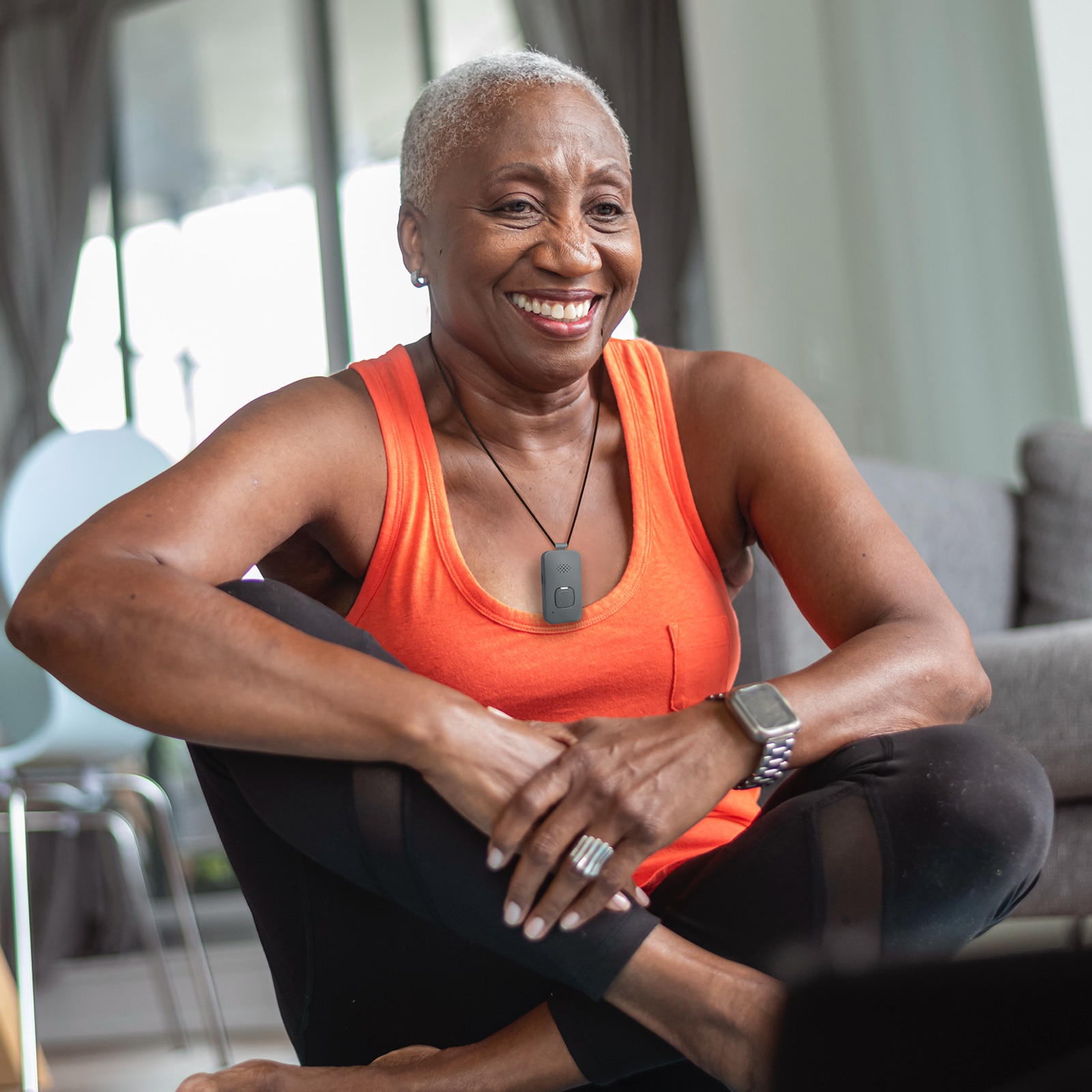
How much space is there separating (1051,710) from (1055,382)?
6.12ft

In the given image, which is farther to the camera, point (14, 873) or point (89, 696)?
point (14, 873)

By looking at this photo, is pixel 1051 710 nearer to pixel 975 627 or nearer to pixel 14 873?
pixel 975 627

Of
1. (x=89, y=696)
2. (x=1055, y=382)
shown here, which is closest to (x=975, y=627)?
(x=1055, y=382)

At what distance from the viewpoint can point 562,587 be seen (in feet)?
3.92

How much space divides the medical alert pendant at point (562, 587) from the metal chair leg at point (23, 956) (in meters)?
1.02

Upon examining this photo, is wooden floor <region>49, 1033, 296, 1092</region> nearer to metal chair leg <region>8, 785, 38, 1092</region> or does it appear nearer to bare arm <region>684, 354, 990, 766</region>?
metal chair leg <region>8, 785, 38, 1092</region>

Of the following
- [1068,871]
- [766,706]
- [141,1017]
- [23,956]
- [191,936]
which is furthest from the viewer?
[141,1017]

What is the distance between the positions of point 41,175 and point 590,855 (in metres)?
4.66

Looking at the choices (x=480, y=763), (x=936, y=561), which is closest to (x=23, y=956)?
(x=480, y=763)

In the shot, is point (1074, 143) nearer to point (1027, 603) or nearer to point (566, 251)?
point (1027, 603)

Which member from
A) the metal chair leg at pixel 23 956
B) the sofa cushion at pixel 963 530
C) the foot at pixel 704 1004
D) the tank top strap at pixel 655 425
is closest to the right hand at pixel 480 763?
the foot at pixel 704 1004

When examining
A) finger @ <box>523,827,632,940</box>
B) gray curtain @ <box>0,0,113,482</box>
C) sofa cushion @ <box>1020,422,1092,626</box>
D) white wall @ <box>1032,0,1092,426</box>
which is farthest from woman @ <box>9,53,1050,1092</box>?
gray curtain @ <box>0,0,113,482</box>

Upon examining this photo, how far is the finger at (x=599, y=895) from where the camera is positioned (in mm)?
897

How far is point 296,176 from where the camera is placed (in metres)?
4.56
